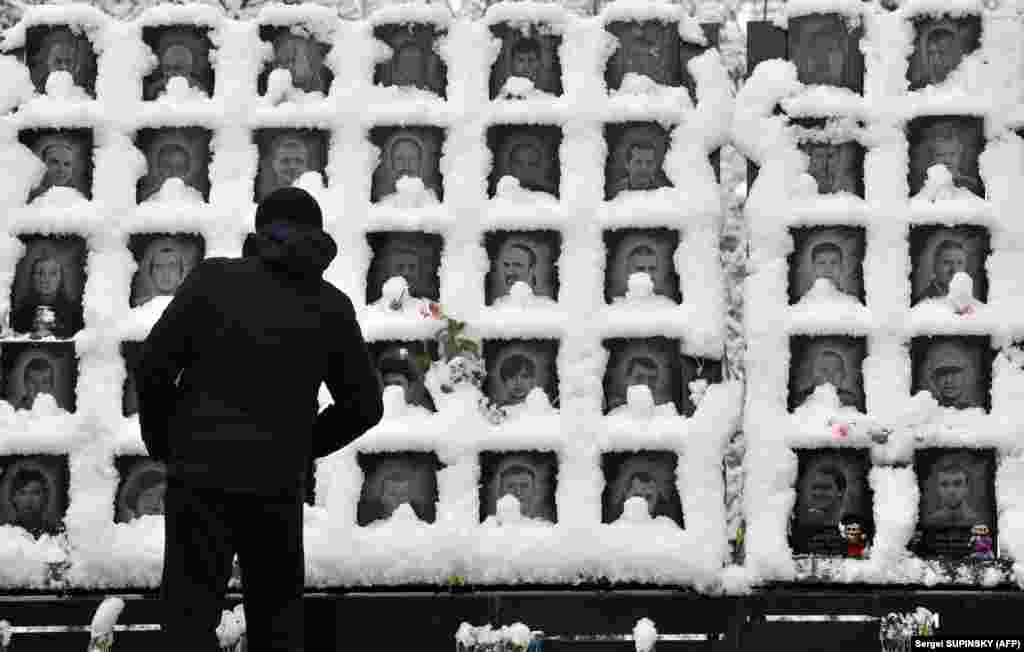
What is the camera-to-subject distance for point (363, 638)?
5012 millimetres

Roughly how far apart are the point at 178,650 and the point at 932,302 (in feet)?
11.2

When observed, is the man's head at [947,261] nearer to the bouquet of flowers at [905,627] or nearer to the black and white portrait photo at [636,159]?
the black and white portrait photo at [636,159]

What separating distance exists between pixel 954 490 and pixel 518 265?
81.7 inches

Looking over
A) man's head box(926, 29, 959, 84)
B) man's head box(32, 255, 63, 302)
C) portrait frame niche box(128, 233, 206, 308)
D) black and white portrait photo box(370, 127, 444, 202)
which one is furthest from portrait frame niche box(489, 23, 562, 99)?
man's head box(32, 255, 63, 302)

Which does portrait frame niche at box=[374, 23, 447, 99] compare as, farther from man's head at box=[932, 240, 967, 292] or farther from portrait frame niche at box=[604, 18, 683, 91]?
man's head at box=[932, 240, 967, 292]

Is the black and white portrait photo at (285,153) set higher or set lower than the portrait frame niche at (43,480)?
higher

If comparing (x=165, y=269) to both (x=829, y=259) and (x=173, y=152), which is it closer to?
(x=173, y=152)

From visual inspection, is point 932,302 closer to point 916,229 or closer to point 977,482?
point 916,229

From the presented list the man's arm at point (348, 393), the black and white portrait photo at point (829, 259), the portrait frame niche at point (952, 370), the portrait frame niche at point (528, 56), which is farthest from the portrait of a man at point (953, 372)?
the man's arm at point (348, 393)

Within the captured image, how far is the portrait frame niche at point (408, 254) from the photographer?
5.38 meters

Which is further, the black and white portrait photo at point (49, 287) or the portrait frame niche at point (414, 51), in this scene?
the portrait frame niche at point (414, 51)

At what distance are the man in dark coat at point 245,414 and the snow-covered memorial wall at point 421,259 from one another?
154 centimetres

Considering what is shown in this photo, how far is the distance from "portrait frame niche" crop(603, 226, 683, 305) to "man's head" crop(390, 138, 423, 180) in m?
0.89

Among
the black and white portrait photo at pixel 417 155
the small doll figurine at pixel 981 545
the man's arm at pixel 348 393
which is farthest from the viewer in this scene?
the black and white portrait photo at pixel 417 155
